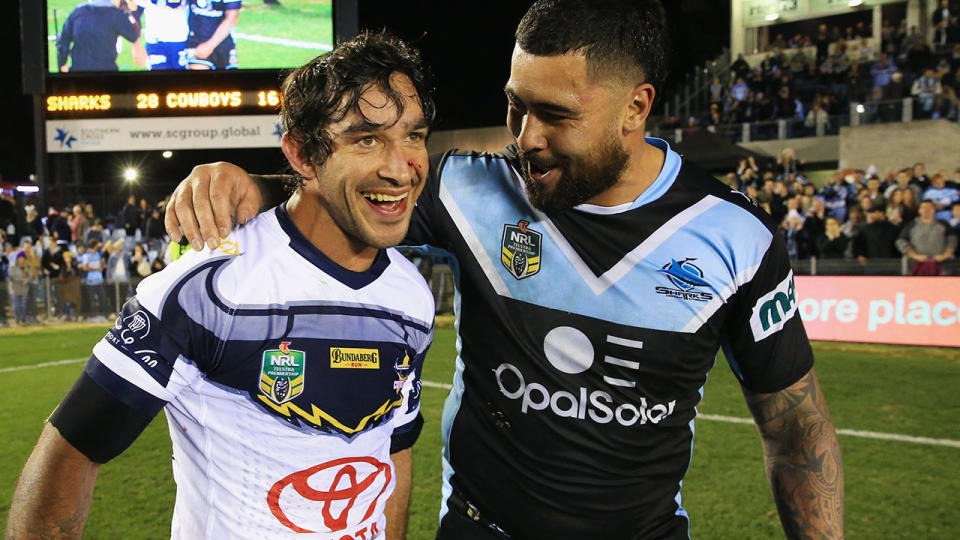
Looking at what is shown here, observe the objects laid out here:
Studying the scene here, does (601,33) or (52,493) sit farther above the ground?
(601,33)

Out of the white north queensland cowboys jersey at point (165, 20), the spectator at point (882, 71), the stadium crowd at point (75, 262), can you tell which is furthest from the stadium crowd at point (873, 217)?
the white north queensland cowboys jersey at point (165, 20)

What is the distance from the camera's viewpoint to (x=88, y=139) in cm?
1958

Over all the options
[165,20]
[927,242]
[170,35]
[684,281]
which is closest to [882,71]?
[927,242]

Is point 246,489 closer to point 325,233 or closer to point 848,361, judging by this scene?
point 325,233

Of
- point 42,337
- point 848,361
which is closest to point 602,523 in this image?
point 848,361

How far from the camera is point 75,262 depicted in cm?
1535

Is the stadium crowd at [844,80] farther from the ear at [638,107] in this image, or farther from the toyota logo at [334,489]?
the toyota logo at [334,489]

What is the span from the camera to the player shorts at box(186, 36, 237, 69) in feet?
61.9

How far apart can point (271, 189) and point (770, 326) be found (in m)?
1.52

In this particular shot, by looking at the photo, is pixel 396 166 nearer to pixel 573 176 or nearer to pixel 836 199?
pixel 573 176

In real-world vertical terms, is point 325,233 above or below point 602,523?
above

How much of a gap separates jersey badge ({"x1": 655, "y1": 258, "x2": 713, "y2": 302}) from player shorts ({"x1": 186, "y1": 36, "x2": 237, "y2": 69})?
62.0ft

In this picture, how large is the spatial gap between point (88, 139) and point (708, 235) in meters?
20.6

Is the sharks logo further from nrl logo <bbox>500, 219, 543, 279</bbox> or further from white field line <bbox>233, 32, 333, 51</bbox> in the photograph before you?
nrl logo <bbox>500, 219, 543, 279</bbox>
